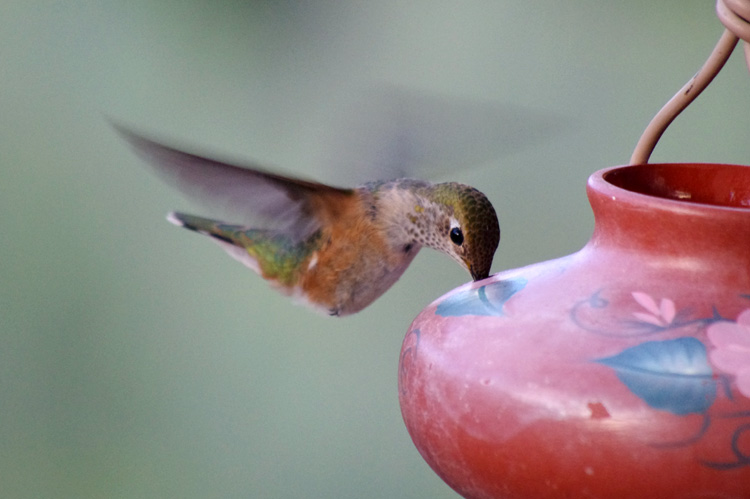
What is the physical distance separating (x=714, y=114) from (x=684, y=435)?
1.36 meters

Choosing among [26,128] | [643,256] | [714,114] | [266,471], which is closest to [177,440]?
[266,471]

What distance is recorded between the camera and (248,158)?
1.81 meters

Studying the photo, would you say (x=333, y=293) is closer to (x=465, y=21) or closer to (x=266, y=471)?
(x=465, y=21)

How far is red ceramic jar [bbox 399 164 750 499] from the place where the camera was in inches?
19.5

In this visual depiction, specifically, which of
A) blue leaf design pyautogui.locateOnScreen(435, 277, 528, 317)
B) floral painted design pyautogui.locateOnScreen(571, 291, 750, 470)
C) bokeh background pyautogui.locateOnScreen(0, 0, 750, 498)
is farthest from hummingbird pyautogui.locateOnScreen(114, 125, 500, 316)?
bokeh background pyautogui.locateOnScreen(0, 0, 750, 498)

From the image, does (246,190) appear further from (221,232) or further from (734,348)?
(734,348)

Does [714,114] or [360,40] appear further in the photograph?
[360,40]

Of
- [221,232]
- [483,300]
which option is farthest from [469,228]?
[221,232]

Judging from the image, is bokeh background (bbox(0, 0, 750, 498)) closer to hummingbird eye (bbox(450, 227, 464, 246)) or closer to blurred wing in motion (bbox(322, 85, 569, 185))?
blurred wing in motion (bbox(322, 85, 569, 185))

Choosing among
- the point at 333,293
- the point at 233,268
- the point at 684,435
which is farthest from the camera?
the point at 233,268

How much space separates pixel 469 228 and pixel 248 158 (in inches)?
41.5

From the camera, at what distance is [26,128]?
76.9 inches

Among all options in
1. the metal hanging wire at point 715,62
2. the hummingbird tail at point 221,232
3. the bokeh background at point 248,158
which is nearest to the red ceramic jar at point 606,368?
the metal hanging wire at point 715,62

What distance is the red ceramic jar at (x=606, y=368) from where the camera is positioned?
0.49m
